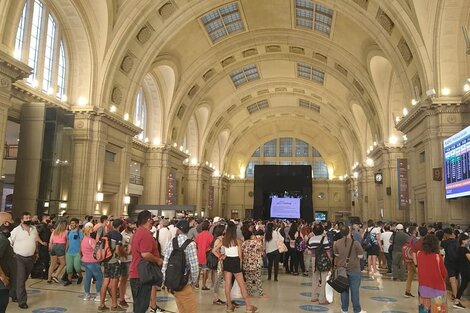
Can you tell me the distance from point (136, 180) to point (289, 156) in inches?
1035

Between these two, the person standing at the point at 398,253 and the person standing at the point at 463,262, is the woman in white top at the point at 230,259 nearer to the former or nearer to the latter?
the person standing at the point at 463,262

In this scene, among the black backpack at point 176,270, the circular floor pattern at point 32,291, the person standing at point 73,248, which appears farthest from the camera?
the person standing at point 73,248

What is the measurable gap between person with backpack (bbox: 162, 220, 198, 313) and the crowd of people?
0.01 m

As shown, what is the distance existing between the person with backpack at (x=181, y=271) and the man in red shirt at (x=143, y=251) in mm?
345

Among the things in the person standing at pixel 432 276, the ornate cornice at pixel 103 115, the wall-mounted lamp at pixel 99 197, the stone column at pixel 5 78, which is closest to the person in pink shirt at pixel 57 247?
the stone column at pixel 5 78

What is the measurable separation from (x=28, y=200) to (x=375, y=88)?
1910cm

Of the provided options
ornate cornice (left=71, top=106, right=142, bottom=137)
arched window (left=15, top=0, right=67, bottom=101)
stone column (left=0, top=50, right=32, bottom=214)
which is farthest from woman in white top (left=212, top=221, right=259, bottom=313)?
ornate cornice (left=71, top=106, right=142, bottom=137)

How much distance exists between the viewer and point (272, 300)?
8359mm

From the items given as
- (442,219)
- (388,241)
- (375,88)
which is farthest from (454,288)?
(375,88)

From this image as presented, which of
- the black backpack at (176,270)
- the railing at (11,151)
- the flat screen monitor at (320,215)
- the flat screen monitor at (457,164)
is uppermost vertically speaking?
the railing at (11,151)

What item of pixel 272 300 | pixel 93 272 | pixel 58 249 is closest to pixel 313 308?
pixel 272 300

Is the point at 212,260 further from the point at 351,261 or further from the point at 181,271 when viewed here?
the point at 181,271

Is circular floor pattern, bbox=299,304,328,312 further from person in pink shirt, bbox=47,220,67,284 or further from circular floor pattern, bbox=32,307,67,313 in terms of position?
person in pink shirt, bbox=47,220,67,284

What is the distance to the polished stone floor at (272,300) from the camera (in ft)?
24.0
